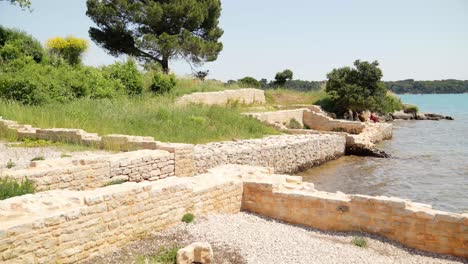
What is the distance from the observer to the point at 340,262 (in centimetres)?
663

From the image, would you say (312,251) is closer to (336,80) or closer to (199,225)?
(199,225)

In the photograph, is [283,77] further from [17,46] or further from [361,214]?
[361,214]

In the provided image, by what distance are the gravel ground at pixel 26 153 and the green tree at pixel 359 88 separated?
23938mm

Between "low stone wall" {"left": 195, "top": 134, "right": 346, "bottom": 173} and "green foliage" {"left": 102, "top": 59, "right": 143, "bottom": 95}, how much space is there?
25.5 feet

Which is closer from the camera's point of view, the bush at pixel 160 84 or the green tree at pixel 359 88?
the bush at pixel 160 84

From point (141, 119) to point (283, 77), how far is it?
88.7ft

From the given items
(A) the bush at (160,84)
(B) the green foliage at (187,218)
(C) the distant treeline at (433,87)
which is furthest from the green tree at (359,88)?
(C) the distant treeline at (433,87)

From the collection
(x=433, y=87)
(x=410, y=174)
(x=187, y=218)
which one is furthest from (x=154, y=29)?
(x=433, y=87)

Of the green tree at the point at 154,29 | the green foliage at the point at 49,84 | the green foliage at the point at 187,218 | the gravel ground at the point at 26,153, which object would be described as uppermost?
the green tree at the point at 154,29

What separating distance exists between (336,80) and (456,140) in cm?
972

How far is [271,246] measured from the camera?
23.4 feet

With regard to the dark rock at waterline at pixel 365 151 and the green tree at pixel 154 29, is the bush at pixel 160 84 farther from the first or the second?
the dark rock at waterline at pixel 365 151

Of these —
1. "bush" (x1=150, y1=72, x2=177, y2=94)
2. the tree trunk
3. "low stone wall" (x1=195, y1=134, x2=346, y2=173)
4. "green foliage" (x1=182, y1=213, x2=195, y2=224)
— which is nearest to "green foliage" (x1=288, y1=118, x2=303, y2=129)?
"low stone wall" (x1=195, y1=134, x2=346, y2=173)

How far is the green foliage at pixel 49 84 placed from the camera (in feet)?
55.4
